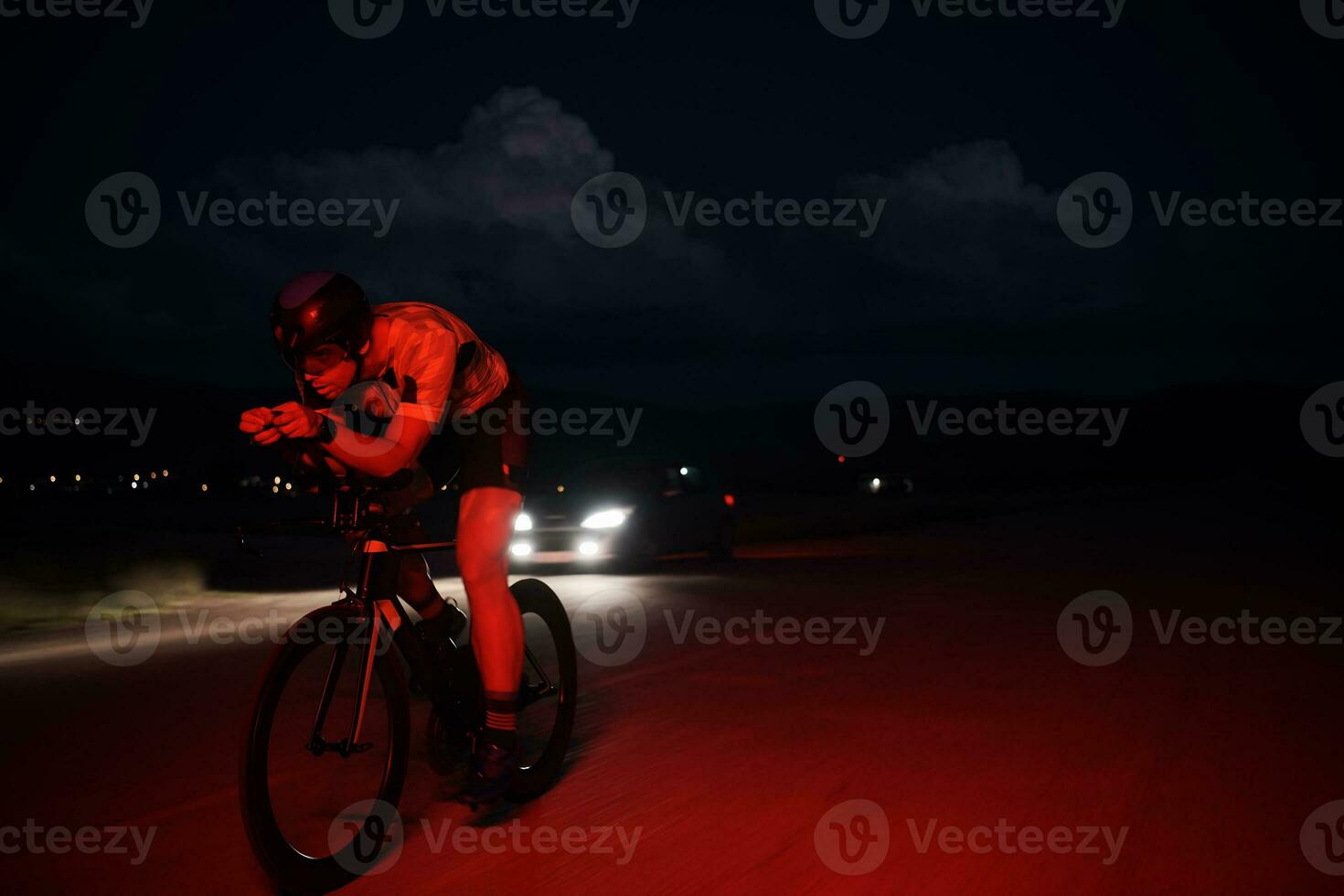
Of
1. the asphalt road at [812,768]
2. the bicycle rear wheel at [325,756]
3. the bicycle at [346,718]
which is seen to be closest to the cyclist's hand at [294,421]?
the bicycle at [346,718]

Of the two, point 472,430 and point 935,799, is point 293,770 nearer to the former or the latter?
point 472,430

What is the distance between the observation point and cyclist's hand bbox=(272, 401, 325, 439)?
3908 mm

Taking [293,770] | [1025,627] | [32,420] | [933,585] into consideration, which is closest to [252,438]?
[293,770]

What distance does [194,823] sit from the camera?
5.27m

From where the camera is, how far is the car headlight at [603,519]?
61.1ft

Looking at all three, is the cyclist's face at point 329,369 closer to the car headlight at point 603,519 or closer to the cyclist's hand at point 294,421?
the cyclist's hand at point 294,421

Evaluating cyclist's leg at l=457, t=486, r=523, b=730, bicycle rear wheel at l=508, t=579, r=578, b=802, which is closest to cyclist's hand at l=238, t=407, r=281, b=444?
cyclist's leg at l=457, t=486, r=523, b=730

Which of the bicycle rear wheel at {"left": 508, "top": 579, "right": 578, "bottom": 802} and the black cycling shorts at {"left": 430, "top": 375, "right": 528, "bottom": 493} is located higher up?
the black cycling shorts at {"left": 430, "top": 375, "right": 528, "bottom": 493}

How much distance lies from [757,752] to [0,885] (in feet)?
11.7

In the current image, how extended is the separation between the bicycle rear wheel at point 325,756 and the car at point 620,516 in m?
13.6

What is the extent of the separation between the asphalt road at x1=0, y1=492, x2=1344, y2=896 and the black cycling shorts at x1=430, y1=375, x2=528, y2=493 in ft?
4.52

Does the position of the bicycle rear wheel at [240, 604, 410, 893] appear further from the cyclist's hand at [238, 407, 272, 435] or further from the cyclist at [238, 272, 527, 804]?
the cyclist's hand at [238, 407, 272, 435]

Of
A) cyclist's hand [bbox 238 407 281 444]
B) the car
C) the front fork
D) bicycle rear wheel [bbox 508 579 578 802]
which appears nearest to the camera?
cyclist's hand [bbox 238 407 281 444]

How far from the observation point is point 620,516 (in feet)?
61.5
